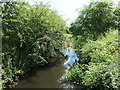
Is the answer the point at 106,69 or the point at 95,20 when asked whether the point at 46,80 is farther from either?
the point at 95,20

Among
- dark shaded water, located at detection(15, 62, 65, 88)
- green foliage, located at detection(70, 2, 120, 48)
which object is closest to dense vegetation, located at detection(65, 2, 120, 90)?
green foliage, located at detection(70, 2, 120, 48)

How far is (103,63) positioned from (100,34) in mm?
2607

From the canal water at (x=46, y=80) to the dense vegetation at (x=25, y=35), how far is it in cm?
38

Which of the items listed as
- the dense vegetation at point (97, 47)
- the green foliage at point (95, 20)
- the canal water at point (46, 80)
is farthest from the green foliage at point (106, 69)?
the green foliage at point (95, 20)

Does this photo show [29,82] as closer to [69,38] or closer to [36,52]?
[36,52]

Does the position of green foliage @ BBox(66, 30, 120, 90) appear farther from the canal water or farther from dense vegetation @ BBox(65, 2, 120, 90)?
the canal water

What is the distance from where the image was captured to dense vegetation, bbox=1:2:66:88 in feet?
14.5

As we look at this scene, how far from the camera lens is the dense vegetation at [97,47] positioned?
139 inches

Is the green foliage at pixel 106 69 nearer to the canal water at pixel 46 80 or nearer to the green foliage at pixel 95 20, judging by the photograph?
the canal water at pixel 46 80

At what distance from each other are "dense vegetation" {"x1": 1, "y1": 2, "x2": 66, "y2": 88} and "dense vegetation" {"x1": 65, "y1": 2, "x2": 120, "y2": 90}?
4.14 ft

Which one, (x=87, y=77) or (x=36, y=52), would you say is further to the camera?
(x=36, y=52)

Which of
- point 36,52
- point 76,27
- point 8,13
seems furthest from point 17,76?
point 76,27

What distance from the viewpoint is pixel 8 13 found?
14.6ft

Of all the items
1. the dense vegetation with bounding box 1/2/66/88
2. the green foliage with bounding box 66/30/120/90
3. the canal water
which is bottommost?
the canal water
